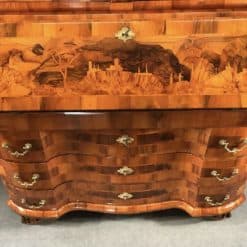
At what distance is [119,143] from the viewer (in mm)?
1163

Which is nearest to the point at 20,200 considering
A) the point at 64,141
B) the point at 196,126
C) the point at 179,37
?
the point at 64,141

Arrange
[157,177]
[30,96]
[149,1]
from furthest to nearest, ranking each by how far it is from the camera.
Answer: [157,177] < [30,96] < [149,1]

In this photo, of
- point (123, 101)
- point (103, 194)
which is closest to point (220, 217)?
point (103, 194)

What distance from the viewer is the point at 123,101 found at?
1013 mm

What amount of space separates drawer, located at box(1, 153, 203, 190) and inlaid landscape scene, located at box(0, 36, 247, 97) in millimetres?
310

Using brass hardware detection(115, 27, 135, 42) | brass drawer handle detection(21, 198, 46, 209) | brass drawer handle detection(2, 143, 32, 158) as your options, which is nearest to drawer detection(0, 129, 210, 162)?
brass drawer handle detection(2, 143, 32, 158)

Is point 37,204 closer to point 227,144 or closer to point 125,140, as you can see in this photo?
point 125,140

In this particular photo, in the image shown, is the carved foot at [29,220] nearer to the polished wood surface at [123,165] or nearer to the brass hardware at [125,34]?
the polished wood surface at [123,165]

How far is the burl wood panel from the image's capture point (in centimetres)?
91

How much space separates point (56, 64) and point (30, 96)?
128mm

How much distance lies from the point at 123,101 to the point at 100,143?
8.7 inches

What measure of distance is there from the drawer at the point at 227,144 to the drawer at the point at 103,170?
0.06 m

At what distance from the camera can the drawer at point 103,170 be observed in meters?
1.23

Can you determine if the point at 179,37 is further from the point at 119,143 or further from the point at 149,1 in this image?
the point at 119,143
